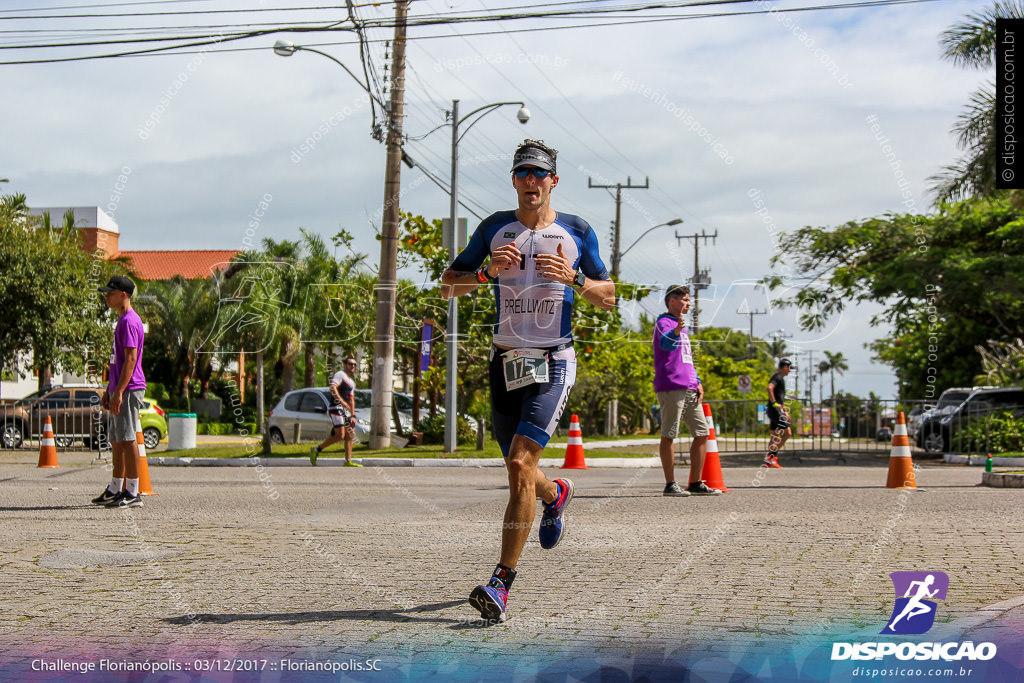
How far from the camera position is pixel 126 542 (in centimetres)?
723

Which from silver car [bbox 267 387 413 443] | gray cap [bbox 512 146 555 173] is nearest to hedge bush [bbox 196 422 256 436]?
silver car [bbox 267 387 413 443]

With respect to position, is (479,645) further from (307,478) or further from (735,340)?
(735,340)

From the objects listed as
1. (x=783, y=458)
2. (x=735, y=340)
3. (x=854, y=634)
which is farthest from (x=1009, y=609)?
(x=735, y=340)

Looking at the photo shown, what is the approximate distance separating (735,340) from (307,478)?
80.7 m

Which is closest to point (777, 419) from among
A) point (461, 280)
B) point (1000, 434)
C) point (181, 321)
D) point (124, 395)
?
point (1000, 434)

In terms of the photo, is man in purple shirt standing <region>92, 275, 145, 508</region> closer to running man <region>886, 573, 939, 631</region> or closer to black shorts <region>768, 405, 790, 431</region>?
running man <region>886, 573, 939, 631</region>

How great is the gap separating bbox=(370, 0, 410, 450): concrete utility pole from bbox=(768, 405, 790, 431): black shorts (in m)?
7.12

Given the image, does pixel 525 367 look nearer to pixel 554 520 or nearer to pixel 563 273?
pixel 563 273

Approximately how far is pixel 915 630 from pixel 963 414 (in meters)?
19.8

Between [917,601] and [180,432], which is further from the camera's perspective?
[180,432]

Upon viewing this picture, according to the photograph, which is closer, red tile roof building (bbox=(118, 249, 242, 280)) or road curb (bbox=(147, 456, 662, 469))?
road curb (bbox=(147, 456, 662, 469))

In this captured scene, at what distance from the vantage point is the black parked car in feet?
72.7

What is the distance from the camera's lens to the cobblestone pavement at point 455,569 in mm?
4441

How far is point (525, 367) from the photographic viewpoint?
16.5 ft
